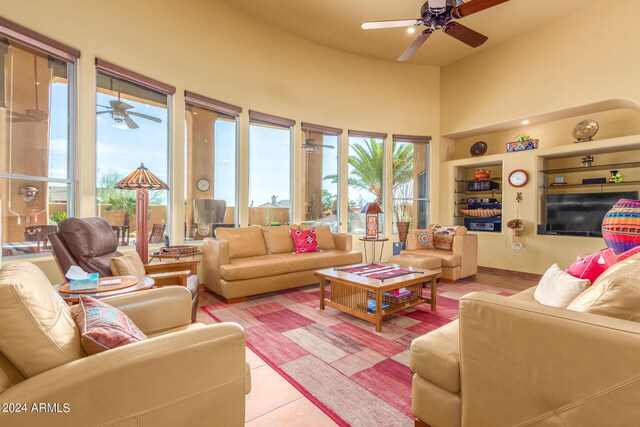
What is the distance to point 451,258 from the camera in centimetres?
448

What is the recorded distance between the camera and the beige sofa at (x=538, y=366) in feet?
3.20

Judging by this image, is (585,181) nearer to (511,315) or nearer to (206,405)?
(511,315)

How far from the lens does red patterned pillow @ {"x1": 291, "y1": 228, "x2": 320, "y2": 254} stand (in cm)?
454

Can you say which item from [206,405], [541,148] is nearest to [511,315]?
[206,405]

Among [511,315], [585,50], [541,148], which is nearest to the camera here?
[511,315]

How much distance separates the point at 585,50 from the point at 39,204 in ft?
23.5

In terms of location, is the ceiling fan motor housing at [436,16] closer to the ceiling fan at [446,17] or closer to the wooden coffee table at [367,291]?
the ceiling fan at [446,17]

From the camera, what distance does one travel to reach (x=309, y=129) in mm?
5562

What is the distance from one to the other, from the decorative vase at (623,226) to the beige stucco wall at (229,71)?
4.02 metres

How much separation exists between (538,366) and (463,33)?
12.1 feet

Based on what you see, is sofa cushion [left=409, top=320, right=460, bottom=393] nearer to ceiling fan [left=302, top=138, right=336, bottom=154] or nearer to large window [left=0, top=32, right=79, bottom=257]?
large window [left=0, top=32, right=79, bottom=257]

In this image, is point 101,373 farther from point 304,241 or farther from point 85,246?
point 304,241

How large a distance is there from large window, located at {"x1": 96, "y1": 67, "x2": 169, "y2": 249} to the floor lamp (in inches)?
20.9

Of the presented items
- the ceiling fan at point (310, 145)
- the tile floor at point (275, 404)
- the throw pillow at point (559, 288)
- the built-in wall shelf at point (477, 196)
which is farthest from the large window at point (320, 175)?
the throw pillow at point (559, 288)
